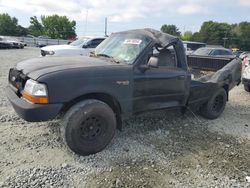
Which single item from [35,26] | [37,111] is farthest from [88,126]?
[35,26]

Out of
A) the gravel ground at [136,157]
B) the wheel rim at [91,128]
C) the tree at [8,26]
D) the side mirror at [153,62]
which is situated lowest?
the gravel ground at [136,157]

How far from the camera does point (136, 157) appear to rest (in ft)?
13.4

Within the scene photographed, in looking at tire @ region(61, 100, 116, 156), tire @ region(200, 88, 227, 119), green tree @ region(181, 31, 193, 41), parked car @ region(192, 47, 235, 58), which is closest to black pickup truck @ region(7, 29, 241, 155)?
tire @ region(61, 100, 116, 156)

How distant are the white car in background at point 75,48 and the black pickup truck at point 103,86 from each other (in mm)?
6837

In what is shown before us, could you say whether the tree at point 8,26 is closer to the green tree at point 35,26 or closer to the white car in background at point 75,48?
the green tree at point 35,26

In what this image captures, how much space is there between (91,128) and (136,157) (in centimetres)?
80

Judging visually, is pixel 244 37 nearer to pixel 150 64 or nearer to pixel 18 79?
pixel 150 64

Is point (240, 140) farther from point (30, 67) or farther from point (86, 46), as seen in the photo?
point (86, 46)

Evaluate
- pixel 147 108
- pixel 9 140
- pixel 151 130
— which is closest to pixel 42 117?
pixel 9 140

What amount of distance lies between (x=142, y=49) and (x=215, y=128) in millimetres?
2361

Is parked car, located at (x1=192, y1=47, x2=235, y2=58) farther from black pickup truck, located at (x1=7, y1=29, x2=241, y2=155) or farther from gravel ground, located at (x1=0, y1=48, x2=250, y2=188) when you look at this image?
black pickup truck, located at (x1=7, y1=29, x2=241, y2=155)

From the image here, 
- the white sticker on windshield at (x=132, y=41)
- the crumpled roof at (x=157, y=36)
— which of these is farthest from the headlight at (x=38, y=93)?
the crumpled roof at (x=157, y=36)

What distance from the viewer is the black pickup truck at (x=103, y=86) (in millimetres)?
3580

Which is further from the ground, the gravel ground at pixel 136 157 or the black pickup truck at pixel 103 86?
the black pickup truck at pixel 103 86
